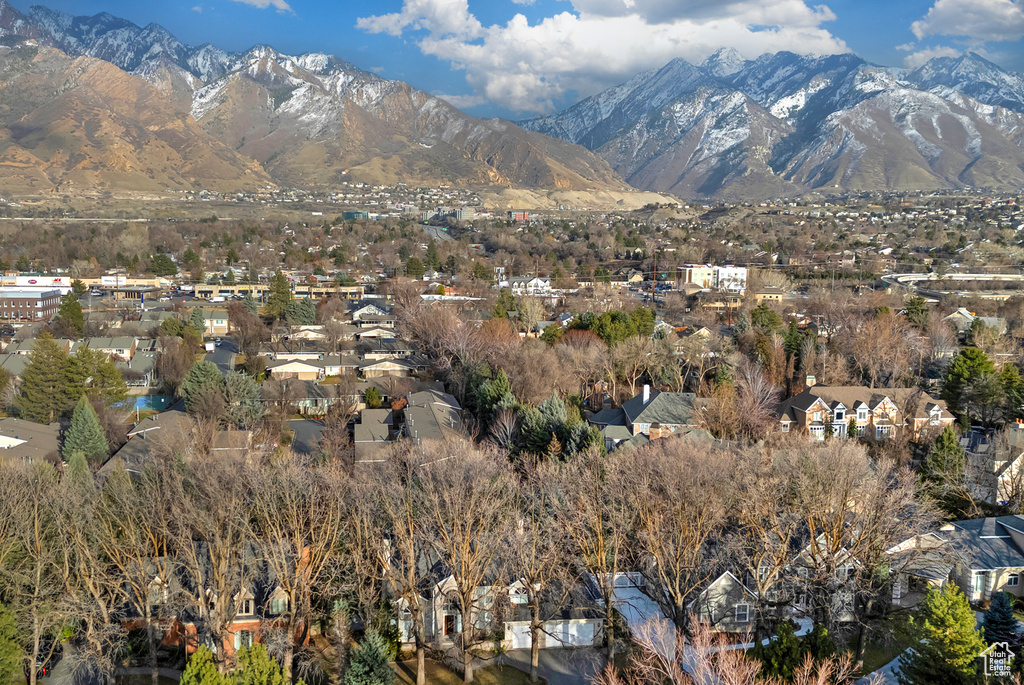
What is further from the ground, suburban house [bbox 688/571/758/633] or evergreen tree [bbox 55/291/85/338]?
evergreen tree [bbox 55/291/85/338]

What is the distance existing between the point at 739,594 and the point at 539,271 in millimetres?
62826

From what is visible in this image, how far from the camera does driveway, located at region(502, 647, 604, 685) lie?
15.3 m

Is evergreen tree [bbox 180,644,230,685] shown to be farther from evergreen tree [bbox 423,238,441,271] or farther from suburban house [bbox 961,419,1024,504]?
evergreen tree [bbox 423,238,441,271]

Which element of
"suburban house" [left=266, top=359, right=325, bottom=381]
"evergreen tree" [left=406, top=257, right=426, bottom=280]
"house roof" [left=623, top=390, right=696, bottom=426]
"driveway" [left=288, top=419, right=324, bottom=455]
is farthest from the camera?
"evergreen tree" [left=406, top=257, right=426, bottom=280]

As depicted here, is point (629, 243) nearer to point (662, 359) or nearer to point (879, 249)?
point (879, 249)

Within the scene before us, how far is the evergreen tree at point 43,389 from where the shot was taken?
30359 millimetres

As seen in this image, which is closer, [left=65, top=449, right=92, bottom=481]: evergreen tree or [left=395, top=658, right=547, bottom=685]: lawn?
[left=395, top=658, right=547, bottom=685]: lawn

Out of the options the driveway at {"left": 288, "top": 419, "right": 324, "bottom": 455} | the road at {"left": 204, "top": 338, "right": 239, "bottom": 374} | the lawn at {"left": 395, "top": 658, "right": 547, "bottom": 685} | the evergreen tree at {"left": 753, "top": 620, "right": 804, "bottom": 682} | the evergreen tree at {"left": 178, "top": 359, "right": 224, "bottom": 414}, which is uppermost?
the evergreen tree at {"left": 178, "top": 359, "right": 224, "bottom": 414}

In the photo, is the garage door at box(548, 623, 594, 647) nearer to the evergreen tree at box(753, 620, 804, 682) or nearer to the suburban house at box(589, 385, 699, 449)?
the evergreen tree at box(753, 620, 804, 682)

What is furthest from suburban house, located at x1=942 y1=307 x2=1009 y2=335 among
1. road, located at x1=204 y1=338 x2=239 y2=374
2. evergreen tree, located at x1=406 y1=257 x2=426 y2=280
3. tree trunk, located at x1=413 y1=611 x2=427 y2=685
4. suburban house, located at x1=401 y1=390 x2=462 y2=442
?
evergreen tree, located at x1=406 y1=257 x2=426 y2=280

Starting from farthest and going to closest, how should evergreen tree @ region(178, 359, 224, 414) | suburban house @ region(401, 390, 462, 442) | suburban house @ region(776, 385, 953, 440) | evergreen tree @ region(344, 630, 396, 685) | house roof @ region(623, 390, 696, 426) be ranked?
evergreen tree @ region(178, 359, 224, 414) < suburban house @ region(776, 385, 953, 440) < house roof @ region(623, 390, 696, 426) < suburban house @ region(401, 390, 462, 442) < evergreen tree @ region(344, 630, 396, 685)

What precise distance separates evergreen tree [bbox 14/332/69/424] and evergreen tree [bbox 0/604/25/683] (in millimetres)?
17997

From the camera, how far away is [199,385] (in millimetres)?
30656

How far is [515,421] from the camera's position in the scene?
2625 cm
